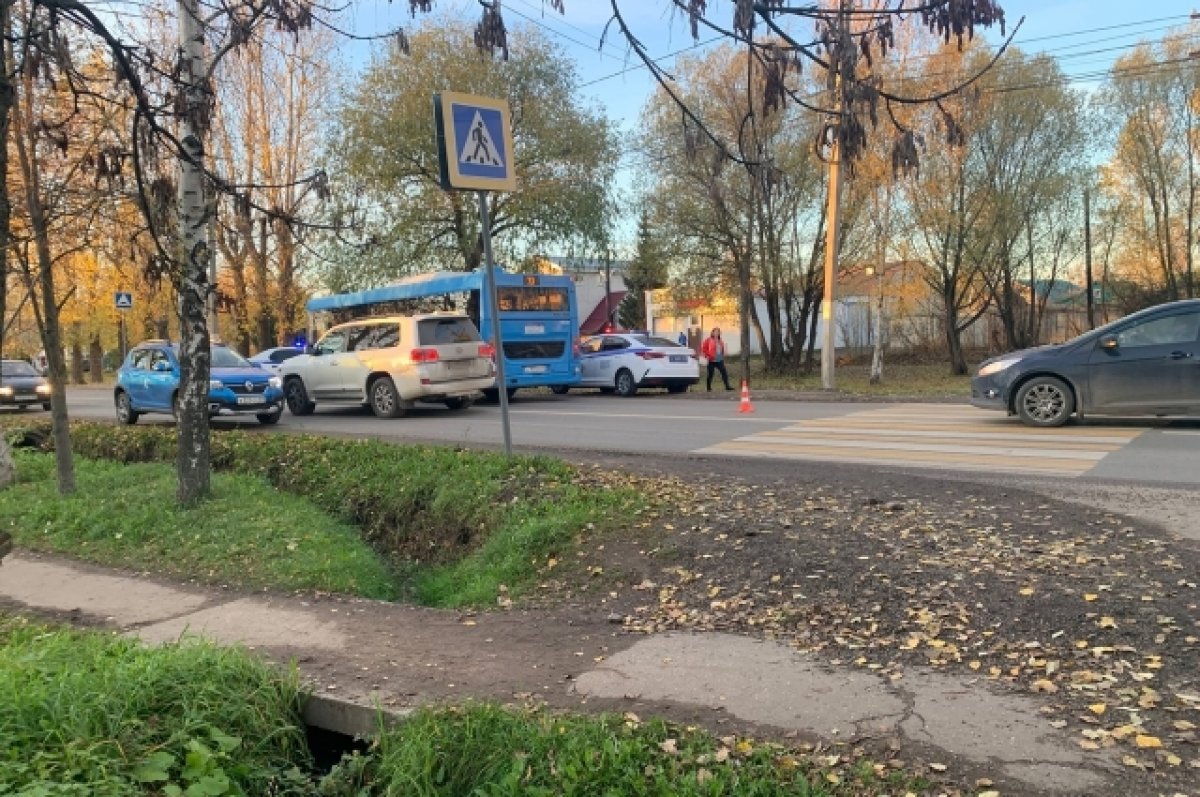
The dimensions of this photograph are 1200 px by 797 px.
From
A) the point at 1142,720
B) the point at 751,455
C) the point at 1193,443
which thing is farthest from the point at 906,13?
the point at 1193,443

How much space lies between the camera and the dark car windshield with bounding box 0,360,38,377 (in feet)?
77.4

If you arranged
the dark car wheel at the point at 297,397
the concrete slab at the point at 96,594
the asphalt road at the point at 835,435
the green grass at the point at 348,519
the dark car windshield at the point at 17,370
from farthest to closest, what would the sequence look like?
the dark car windshield at the point at 17,370
the dark car wheel at the point at 297,397
the asphalt road at the point at 835,435
the green grass at the point at 348,519
the concrete slab at the point at 96,594

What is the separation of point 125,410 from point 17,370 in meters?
10.2

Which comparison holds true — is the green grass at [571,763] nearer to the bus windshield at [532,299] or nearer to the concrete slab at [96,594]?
the concrete slab at [96,594]

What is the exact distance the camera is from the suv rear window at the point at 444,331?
631 inches

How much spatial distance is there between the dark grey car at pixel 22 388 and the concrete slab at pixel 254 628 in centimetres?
2063

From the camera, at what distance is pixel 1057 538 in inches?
223

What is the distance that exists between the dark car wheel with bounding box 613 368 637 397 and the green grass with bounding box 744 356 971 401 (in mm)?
3779

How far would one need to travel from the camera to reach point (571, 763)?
328 cm

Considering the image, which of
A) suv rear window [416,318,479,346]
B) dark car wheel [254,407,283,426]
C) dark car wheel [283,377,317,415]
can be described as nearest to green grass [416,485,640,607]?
suv rear window [416,318,479,346]

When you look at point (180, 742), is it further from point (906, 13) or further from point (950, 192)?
point (950, 192)

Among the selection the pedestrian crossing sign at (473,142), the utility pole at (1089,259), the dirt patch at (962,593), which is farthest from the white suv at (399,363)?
the utility pole at (1089,259)

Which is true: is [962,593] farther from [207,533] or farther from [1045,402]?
[1045,402]

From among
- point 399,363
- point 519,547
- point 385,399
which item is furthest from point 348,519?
point 385,399
